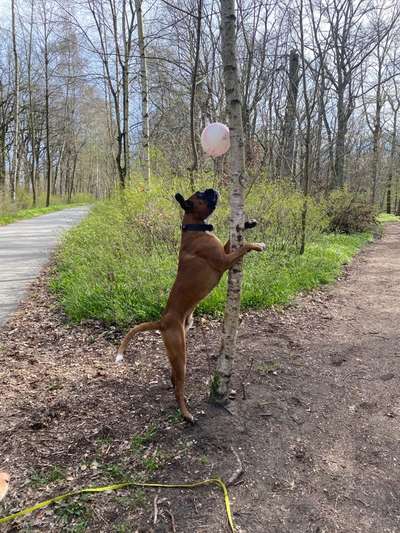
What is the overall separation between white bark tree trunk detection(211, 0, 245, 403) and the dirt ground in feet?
1.28

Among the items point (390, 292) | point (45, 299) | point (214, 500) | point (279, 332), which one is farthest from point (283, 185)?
point (214, 500)

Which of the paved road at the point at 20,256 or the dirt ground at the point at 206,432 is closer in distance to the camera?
the dirt ground at the point at 206,432

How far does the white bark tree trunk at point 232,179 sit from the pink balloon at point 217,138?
165 millimetres

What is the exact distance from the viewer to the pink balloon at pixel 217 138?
2877mm

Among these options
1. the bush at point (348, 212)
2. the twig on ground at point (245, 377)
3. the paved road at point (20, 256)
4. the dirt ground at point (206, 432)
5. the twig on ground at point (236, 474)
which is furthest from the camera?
the bush at point (348, 212)

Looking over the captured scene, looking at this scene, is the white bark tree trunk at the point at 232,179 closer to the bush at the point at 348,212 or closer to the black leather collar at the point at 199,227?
the black leather collar at the point at 199,227

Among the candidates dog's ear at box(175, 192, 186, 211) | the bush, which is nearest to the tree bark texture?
the bush

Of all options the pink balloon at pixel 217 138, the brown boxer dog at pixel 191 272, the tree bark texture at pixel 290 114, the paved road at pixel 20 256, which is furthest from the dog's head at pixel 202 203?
the tree bark texture at pixel 290 114

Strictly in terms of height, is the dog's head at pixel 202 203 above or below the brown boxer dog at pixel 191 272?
above

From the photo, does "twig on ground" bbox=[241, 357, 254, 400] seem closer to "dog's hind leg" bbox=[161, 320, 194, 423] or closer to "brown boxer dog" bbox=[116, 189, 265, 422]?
"brown boxer dog" bbox=[116, 189, 265, 422]

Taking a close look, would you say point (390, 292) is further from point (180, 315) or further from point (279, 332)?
point (180, 315)

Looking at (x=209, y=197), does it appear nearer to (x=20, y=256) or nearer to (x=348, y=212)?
(x=20, y=256)

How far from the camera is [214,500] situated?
2.23 meters

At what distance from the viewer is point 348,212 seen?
48.5 feet
